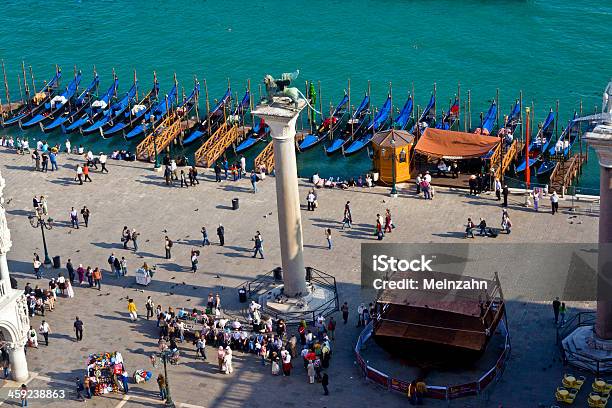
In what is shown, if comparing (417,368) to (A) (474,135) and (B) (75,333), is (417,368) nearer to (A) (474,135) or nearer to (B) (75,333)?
(B) (75,333)

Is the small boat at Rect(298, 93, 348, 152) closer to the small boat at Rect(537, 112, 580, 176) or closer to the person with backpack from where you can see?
the small boat at Rect(537, 112, 580, 176)

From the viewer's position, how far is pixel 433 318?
185ft

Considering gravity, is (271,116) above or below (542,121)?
above

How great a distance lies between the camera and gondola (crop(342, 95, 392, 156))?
86.7 m

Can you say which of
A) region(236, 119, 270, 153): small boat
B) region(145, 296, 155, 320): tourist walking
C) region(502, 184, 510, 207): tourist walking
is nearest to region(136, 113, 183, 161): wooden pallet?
region(236, 119, 270, 153): small boat

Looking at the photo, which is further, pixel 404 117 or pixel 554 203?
pixel 404 117

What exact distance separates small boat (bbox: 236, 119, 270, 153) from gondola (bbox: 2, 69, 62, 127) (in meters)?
18.8

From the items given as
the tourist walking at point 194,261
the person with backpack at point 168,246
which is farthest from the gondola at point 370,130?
the tourist walking at point 194,261

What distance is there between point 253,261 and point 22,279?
12.7 metres

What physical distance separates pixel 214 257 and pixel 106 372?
42.7 ft

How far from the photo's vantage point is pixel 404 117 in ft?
298

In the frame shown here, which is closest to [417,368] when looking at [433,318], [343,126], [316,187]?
[433,318]

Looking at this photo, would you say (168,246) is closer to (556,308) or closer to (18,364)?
(18,364)

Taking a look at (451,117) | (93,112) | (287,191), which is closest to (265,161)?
(451,117)
